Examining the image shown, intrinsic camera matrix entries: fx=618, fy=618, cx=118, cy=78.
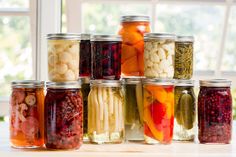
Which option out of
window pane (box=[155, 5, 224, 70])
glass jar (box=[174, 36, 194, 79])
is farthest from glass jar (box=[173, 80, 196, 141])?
window pane (box=[155, 5, 224, 70])

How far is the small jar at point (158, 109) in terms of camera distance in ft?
6.28

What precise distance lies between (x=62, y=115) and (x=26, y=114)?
0.12 meters

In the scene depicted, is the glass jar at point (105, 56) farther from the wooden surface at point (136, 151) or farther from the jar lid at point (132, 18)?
the wooden surface at point (136, 151)

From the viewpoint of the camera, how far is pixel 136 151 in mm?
1828

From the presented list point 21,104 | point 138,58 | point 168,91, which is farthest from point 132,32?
point 21,104

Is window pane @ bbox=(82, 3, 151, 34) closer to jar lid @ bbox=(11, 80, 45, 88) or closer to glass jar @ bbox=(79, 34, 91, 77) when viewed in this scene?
glass jar @ bbox=(79, 34, 91, 77)

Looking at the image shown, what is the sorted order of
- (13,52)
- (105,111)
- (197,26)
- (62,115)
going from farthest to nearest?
(13,52)
(197,26)
(105,111)
(62,115)

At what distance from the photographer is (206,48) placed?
3.24 metres

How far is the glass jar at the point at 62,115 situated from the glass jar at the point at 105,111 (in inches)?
3.4

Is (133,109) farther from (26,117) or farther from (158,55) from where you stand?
(26,117)

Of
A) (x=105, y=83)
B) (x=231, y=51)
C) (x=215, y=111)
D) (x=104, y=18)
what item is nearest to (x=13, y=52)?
(x=104, y=18)

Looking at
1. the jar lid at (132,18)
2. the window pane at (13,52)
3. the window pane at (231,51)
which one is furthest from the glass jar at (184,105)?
the window pane at (13,52)

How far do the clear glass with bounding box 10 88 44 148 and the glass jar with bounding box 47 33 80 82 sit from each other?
0.08m

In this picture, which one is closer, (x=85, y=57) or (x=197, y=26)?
(x=85, y=57)
